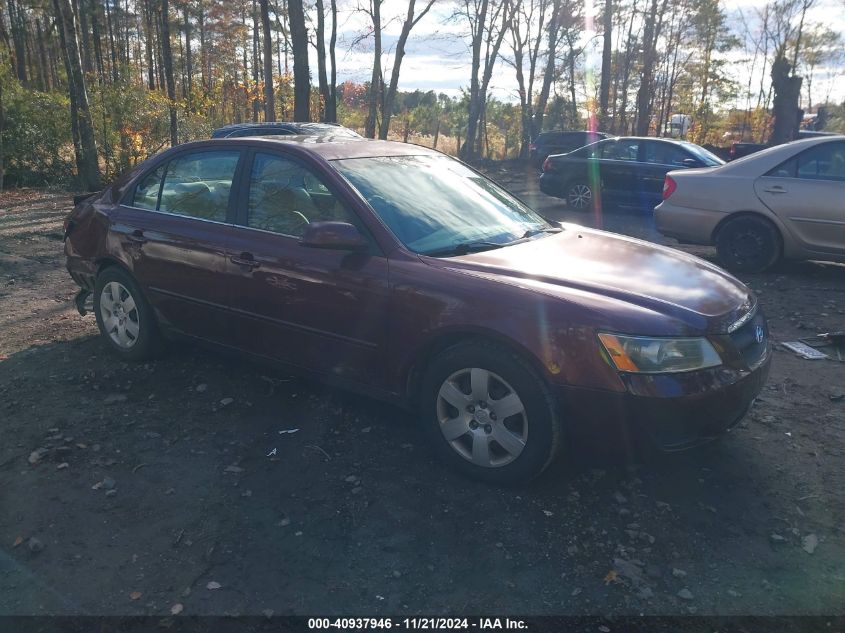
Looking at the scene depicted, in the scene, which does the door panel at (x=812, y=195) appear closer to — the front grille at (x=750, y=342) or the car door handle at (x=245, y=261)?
the front grille at (x=750, y=342)

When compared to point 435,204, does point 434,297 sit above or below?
below

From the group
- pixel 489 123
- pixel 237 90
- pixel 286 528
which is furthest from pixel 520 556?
pixel 489 123

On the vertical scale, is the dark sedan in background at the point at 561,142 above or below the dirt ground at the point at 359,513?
above

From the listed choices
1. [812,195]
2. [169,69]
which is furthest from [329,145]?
[169,69]

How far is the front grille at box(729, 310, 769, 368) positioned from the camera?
11.0ft

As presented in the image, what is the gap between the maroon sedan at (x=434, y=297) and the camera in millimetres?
3109

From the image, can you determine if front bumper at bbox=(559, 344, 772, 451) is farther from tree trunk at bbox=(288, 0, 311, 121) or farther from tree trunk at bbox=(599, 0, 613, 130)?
tree trunk at bbox=(599, 0, 613, 130)

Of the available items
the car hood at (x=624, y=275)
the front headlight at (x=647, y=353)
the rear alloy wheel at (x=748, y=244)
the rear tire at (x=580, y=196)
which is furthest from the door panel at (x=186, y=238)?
the rear tire at (x=580, y=196)

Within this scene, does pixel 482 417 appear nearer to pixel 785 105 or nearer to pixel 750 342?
pixel 750 342

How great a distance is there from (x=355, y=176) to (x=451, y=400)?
1468 mm

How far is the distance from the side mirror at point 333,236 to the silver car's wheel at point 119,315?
6.61ft

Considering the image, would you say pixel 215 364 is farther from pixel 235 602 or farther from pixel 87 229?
pixel 235 602

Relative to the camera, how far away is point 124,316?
16.6 feet

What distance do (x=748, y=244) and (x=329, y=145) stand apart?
18.5ft
